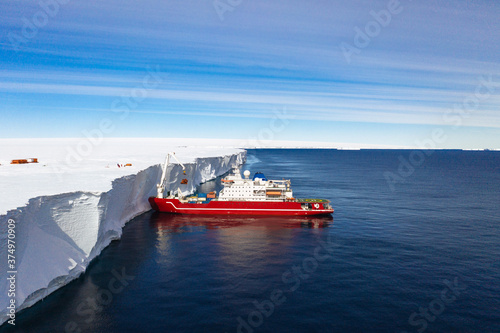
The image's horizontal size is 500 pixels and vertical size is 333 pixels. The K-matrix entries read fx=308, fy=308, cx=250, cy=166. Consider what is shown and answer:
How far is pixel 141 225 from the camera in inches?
1463

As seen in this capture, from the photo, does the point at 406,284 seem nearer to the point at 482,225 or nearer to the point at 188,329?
the point at 188,329

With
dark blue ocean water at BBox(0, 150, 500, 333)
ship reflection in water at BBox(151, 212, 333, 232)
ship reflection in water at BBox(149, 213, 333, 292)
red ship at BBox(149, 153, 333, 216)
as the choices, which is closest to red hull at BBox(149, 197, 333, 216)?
red ship at BBox(149, 153, 333, 216)

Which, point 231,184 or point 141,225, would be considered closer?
point 141,225

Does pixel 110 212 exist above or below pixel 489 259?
above

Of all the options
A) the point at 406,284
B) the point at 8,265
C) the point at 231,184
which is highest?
the point at 231,184

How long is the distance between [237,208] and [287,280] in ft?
70.9

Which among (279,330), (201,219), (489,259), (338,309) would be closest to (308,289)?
(338,309)

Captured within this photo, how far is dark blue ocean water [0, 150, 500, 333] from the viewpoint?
17.0 m

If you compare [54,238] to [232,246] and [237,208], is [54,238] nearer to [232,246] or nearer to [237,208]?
[232,246]

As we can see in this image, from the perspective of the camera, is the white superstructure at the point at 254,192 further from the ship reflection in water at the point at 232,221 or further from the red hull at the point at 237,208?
the ship reflection in water at the point at 232,221

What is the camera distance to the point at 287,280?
72.9 ft

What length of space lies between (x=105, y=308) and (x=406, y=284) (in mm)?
19774

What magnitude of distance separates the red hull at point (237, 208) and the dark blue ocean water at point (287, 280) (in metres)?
3.79

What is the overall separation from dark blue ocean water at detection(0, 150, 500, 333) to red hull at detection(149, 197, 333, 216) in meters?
3.79
